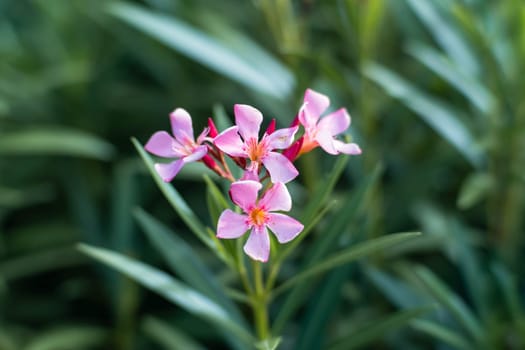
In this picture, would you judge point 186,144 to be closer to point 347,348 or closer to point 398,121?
point 347,348

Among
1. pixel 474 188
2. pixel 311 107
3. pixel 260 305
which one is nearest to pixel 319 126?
pixel 311 107

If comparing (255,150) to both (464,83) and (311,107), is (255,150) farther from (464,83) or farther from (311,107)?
(464,83)

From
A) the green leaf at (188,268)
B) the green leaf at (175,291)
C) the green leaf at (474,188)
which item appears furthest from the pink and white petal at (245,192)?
the green leaf at (474,188)

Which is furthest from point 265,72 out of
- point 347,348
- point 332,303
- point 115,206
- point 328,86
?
point 347,348

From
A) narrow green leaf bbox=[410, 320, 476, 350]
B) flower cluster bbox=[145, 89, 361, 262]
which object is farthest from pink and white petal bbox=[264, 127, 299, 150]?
narrow green leaf bbox=[410, 320, 476, 350]

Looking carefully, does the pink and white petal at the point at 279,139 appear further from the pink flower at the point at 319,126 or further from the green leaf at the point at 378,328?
the green leaf at the point at 378,328
